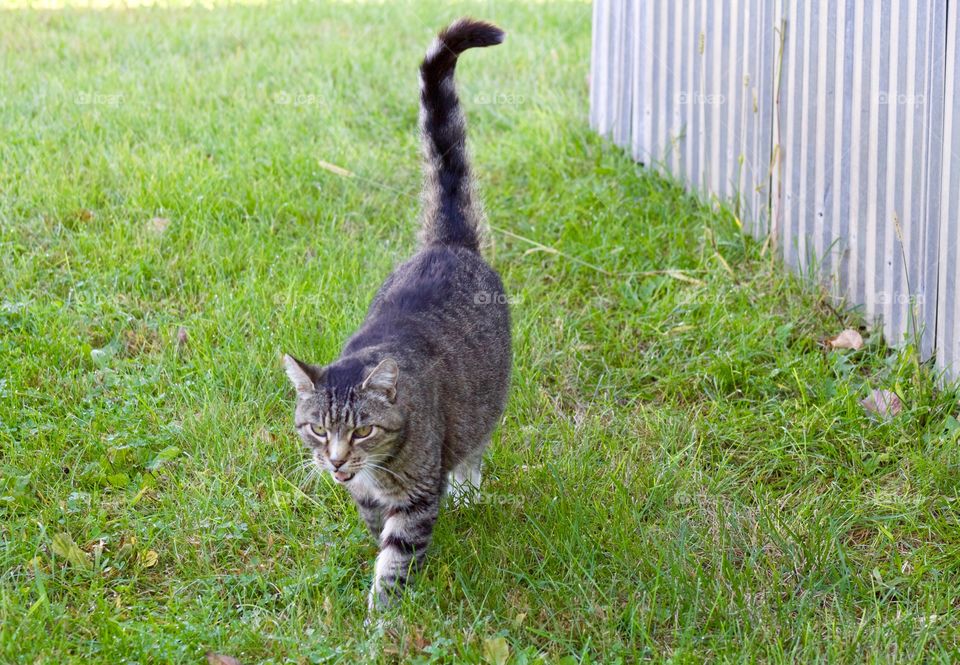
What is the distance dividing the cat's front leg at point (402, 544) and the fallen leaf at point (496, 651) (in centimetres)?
39

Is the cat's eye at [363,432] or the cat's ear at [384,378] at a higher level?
the cat's ear at [384,378]

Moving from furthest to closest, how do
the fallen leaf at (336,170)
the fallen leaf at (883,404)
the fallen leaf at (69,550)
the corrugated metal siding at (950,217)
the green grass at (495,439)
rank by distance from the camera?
the fallen leaf at (336,170) → the fallen leaf at (883,404) → the corrugated metal siding at (950,217) → the fallen leaf at (69,550) → the green grass at (495,439)

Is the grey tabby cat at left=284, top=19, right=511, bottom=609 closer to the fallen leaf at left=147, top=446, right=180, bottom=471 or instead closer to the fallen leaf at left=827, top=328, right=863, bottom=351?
the fallen leaf at left=147, top=446, right=180, bottom=471

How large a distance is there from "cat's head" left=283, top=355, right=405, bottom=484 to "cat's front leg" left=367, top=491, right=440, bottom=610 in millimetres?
181

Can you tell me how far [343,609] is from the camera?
325 centimetres

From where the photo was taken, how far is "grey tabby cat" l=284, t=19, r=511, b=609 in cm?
333

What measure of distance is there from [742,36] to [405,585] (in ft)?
11.1

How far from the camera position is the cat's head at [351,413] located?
10.8 feet

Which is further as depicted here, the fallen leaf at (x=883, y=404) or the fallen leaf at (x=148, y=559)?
the fallen leaf at (x=883, y=404)

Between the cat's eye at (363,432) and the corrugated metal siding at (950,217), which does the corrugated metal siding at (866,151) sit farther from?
the cat's eye at (363,432)

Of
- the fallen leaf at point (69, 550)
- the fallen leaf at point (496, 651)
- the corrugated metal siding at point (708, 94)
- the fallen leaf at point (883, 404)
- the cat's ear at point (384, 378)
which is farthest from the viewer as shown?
the corrugated metal siding at point (708, 94)

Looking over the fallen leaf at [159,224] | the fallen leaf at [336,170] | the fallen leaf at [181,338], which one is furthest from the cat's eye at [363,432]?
the fallen leaf at [336,170]

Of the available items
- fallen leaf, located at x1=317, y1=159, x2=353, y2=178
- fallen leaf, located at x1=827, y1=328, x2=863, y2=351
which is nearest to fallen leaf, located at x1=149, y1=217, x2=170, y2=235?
fallen leaf, located at x1=317, y1=159, x2=353, y2=178

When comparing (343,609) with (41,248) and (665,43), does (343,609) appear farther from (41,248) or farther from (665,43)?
(665,43)
